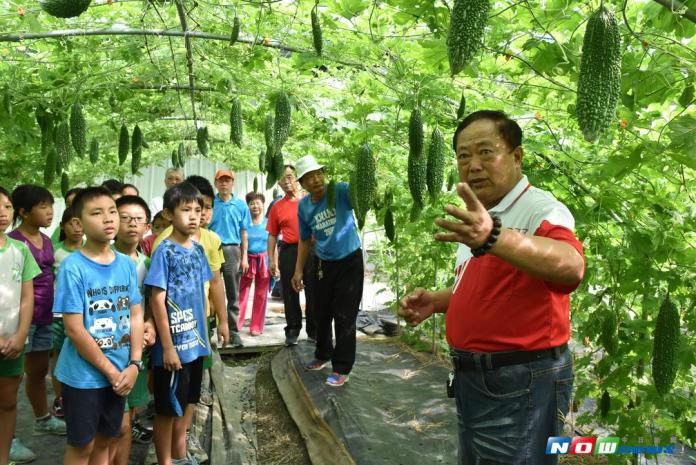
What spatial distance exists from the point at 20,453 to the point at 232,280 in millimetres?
3430

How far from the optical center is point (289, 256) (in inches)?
251

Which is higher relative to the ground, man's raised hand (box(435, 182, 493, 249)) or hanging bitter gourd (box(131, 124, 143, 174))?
hanging bitter gourd (box(131, 124, 143, 174))

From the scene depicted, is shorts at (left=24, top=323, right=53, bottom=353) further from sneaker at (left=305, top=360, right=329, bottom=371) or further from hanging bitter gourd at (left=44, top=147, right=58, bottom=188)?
sneaker at (left=305, top=360, right=329, bottom=371)

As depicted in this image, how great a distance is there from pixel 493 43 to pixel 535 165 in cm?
92

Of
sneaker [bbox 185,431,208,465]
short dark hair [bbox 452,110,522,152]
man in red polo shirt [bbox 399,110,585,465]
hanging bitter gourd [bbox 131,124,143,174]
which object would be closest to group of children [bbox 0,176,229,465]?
sneaker [bbox 185,431,208,465]

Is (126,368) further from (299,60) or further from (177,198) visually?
(299,60)

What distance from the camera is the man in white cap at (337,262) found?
4.75m

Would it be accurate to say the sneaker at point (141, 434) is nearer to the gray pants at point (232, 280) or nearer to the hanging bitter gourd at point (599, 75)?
the gray pants at point (232, 280)

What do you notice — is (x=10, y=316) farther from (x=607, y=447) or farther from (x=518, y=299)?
(x=607, y=447)

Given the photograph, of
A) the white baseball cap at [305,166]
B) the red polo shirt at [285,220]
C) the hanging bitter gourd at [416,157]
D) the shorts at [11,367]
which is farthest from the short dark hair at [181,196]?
the red polo shirt at [285,220]

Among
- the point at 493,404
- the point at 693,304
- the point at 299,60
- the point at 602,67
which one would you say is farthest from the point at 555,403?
the point at 299,60

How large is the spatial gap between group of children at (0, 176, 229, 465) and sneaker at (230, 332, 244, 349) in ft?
8.62

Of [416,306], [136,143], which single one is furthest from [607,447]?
[136,143]

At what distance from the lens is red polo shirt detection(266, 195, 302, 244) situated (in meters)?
6.36
